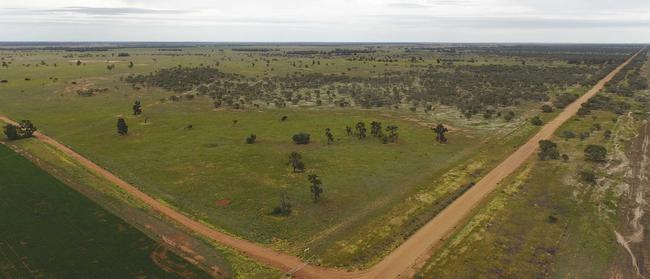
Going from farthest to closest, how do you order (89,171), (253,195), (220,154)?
(220,154) < (89,171) < (253,195)

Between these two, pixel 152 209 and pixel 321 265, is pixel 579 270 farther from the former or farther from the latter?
pixel 152 209

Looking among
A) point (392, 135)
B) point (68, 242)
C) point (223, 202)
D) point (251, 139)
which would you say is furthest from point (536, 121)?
point (68, 242)

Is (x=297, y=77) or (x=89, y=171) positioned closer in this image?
(x=89, y=171)

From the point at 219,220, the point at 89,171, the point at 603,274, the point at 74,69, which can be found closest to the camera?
the point at 603,274

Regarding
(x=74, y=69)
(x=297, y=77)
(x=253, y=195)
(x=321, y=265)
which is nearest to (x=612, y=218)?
(x=321, y=265)

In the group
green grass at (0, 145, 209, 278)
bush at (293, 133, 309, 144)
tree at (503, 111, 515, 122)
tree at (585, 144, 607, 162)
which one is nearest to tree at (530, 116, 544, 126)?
tree at (503, 111, 515, 122)

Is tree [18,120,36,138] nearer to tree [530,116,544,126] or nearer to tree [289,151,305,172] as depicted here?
tree [289,151,305,172]

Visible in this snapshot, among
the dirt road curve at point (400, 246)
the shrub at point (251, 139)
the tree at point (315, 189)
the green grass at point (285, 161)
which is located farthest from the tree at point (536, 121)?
the tree at point (315, 189)
